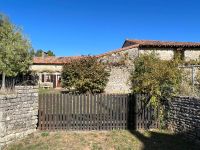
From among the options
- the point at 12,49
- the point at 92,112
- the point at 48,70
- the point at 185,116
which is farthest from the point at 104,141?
the point at 48,70

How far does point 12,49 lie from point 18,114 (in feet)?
64.2

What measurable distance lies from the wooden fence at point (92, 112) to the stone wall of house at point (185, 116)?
33.1 inches

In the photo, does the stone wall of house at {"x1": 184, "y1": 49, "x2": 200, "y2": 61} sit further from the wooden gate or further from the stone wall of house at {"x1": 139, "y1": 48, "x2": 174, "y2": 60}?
the wooden gate

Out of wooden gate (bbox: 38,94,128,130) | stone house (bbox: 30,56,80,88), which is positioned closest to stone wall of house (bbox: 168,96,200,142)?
wooden gate (bbox: 38,94,128,130)

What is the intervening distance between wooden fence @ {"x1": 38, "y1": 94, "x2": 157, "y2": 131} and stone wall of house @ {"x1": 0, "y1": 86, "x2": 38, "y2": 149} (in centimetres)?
43

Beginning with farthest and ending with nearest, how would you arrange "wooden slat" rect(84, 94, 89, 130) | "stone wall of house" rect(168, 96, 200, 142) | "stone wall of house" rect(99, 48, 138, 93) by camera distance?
"stone wall of house" rect(99, 48, 138, 93) → "wooden slat" rect(84, 94, 89, 130) → "stone wall of house" rect(168, 96, 200, 142)

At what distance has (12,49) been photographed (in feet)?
94.0

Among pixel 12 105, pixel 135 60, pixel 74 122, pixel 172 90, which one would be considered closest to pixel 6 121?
pixel 12 105

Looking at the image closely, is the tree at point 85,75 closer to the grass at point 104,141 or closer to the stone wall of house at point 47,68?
the grass at point 104,141

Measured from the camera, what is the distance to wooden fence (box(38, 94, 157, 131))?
11523 millimetres

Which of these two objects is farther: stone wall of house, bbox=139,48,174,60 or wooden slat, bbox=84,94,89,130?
stone wall of house, bbox=139,48,174,60

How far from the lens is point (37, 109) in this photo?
11.4m

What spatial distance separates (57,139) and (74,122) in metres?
1.50

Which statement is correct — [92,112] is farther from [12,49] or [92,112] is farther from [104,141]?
[12,49]
